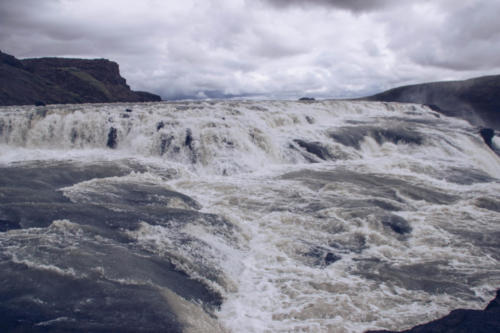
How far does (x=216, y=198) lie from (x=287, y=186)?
2.70 m

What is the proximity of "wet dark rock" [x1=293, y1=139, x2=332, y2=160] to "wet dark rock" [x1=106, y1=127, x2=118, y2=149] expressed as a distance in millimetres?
8973

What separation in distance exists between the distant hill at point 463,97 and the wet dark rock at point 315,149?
31.8 m

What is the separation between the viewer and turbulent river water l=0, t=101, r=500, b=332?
4.98m

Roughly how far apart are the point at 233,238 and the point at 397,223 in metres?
4.12

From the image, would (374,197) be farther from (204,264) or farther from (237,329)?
(237,329)

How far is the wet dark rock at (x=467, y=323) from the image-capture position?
407cm

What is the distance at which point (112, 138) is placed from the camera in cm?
1797

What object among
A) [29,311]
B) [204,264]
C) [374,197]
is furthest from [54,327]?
[374,197]

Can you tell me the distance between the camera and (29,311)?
4293 millimetres

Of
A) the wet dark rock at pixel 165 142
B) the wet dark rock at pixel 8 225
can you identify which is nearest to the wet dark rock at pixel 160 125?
the wet dark rock at pixel 165 142

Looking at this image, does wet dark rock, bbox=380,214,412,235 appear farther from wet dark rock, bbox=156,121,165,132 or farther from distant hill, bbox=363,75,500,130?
distant hill, bbox=363,75,500,130

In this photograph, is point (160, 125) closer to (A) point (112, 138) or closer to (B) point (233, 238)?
(A) point (112, 138)

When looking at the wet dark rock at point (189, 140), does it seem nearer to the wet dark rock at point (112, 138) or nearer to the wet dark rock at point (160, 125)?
the wet dark rock at point (160, 125)

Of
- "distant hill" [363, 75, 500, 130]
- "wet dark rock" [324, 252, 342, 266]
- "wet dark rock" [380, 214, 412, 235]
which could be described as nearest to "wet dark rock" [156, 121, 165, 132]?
"wet dark rock" [380, 214, 412, 235]
